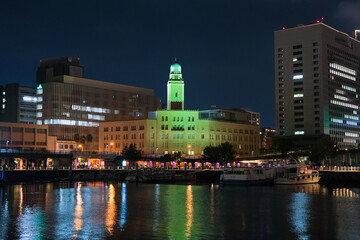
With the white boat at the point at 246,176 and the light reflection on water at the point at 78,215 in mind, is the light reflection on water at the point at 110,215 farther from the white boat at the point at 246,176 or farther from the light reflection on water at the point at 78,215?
the white boat at the point at 246,176

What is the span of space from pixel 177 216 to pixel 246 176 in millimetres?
75630

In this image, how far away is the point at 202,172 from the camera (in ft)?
594

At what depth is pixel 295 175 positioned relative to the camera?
150m

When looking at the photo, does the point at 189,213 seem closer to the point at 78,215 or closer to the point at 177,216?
the point at 177,216

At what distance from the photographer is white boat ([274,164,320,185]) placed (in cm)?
14662

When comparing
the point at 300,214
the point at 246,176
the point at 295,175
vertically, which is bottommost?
the point at 300,214

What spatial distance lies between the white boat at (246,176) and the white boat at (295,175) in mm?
3350

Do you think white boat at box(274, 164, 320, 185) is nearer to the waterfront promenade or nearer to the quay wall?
the quay wall

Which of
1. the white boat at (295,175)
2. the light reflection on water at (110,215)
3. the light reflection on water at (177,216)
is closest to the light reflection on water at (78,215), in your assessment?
the light reflection on water at (177,216)

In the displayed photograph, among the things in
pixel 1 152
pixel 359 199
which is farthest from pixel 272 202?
pixel 1 152

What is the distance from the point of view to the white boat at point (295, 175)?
147 m

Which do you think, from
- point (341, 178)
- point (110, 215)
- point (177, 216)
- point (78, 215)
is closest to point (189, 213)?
point (177, 216)

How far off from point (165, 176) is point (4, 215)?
102133mm

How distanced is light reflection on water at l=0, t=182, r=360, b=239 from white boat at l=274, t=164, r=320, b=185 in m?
40.9
